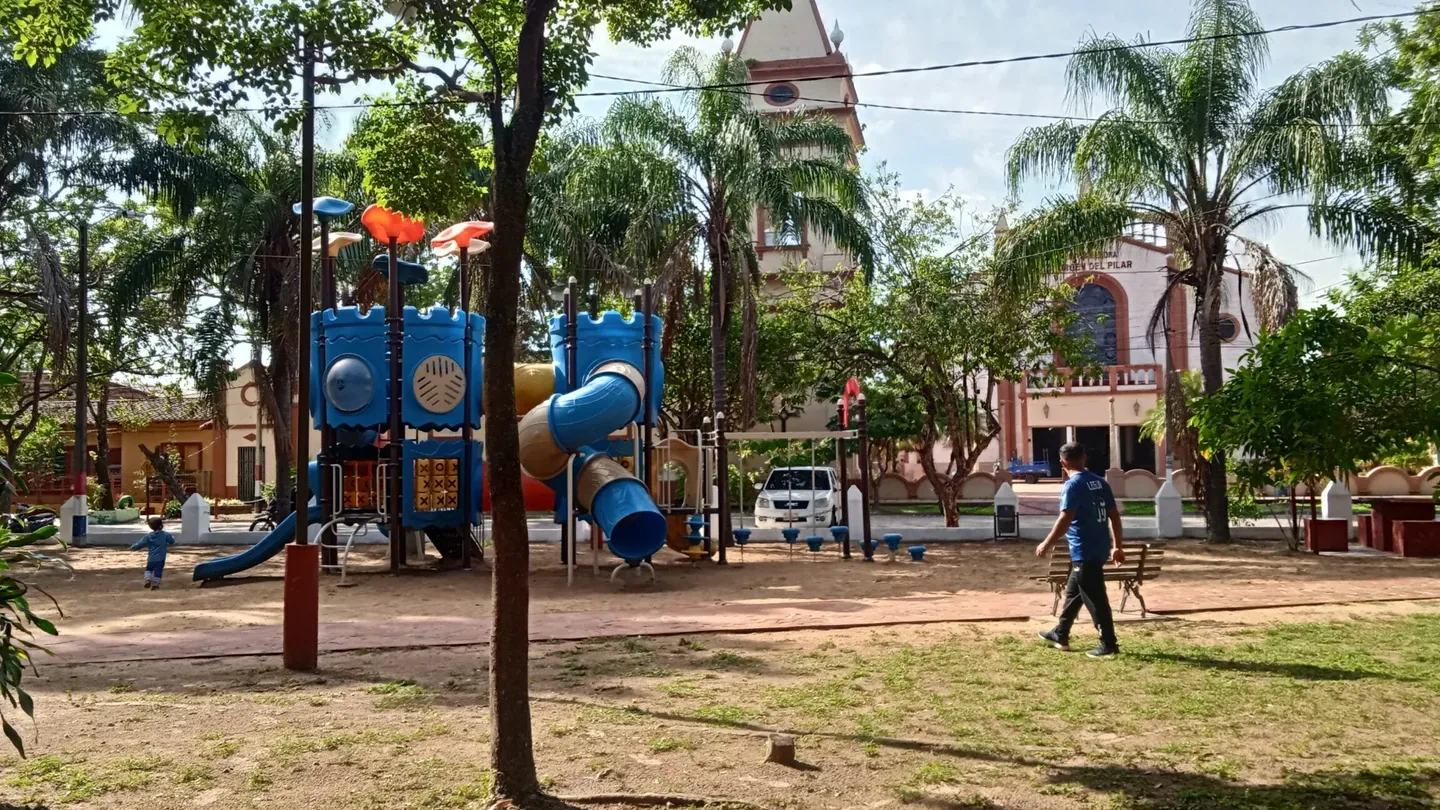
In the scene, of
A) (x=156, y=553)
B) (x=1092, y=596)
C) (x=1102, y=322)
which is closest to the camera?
(x=1092, y=596)

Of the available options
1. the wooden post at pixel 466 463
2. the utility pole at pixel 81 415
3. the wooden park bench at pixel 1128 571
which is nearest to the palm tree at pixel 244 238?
the utility pole at pixel 81 415

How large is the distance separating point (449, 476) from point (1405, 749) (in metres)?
13.0

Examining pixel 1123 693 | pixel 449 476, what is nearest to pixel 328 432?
pixel 449 476

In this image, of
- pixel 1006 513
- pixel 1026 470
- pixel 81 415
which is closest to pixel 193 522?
pixel 81 415

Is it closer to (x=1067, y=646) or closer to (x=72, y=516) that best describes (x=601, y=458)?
(x=1067, y=646)

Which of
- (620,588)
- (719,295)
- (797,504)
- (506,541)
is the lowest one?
(620,588)

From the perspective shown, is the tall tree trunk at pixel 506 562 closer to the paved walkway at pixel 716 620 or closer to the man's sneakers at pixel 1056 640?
the paved walkway at pixel 716 620

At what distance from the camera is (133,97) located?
6723 mm

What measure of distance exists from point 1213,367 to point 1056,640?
12.3 metres

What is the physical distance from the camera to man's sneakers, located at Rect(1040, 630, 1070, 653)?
897 cm

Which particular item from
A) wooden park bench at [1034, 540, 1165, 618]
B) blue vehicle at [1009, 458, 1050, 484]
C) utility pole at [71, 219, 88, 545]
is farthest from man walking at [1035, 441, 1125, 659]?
blue vehicle at [1009, 458, 1050, 484]

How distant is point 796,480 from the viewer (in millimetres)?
25375

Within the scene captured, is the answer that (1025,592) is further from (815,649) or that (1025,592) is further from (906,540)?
(906,540)

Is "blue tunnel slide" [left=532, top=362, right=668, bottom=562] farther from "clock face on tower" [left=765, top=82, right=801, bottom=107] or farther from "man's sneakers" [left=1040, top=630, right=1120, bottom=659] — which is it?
"clock face on tower" [left=765, top=82, right=801, bottom=107]
